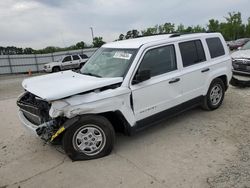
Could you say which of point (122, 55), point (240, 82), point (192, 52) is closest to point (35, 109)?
point (122, 55)

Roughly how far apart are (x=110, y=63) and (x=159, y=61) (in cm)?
93

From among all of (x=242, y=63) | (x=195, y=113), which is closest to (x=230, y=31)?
(x=242, y=63)

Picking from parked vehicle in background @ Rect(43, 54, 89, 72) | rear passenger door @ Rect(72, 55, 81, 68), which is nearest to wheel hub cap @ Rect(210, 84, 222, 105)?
parked vehicle in background @ Rect(43, 54, 89, 72)

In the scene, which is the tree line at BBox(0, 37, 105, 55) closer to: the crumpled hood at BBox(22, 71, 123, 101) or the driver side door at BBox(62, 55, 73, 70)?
the driver side door at BBox(62, 55, 73, 70)

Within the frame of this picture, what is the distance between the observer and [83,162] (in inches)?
176

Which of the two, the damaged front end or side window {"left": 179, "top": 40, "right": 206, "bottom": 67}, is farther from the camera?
side window {"left": 179, "top": 40, "right": 206, "bottom": 67}

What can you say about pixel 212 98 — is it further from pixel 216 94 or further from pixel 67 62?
pixel 67 62

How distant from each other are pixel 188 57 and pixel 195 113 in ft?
4.82

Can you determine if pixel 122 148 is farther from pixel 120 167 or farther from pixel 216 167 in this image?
pixel 216 167

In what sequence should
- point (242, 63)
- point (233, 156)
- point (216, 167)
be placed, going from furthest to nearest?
point (242, 63), point (233, 156), point (216, 167)

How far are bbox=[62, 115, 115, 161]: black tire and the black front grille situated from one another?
606 mm

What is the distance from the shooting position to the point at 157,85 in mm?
5070

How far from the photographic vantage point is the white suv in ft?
14.2

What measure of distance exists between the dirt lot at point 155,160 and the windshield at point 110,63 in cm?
133
